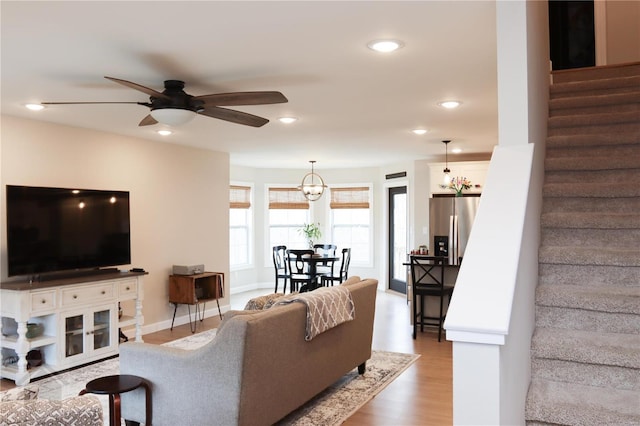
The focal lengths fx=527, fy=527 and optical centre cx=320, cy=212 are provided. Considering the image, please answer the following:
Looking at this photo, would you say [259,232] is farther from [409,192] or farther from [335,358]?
[335,358]

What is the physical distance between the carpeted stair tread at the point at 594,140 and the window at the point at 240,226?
294 inches

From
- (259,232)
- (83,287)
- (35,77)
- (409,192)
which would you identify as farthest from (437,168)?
(35,77)

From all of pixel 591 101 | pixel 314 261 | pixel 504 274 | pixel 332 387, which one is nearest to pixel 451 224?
pixel 314 261

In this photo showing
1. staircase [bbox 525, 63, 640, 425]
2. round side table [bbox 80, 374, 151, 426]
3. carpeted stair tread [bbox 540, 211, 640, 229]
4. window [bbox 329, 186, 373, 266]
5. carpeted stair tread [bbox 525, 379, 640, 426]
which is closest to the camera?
carpeted stair tread [bbox 525, 379, 640, 426]

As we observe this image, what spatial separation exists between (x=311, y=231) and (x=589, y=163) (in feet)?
26.0

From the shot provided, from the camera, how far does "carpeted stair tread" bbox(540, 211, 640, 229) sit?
2.97 m

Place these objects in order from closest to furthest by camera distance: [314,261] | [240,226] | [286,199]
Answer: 1. [314,261]
2. [240,226]
3. [286,199]

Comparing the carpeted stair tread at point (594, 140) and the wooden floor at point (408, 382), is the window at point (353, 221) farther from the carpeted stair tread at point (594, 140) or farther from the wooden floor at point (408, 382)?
the carpeted stair tread at point (594, 140)

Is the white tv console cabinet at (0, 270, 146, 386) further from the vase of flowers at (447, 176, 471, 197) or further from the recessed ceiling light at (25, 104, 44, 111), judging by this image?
the vase of flowers at (447, 176, 471, 197)

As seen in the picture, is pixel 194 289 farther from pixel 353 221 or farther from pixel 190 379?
pixel 353 221

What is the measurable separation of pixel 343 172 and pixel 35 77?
310 inches

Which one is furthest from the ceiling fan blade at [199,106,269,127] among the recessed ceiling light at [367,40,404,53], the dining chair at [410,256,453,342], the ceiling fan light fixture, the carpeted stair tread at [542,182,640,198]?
the dining chair at [410,256,453,342]

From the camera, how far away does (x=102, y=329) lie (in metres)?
5.46

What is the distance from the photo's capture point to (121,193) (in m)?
5.94
